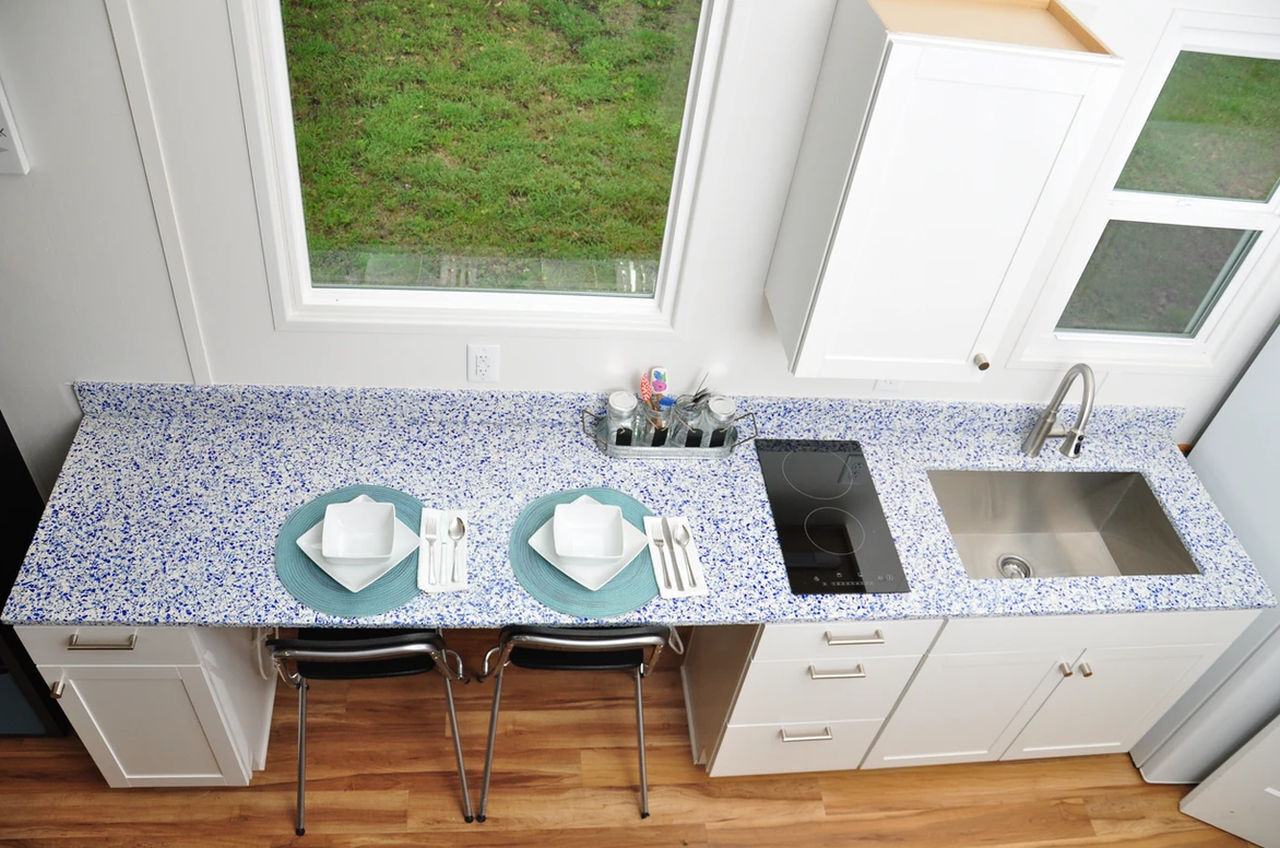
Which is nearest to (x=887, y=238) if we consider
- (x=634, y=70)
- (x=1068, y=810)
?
(x=634, y=70)

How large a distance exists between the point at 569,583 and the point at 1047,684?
1285 millimetres

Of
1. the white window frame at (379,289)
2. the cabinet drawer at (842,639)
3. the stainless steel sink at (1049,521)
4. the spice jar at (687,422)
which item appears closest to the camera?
the white window frame at (379,289)

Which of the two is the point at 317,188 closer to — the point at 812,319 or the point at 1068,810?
the point at 812,319

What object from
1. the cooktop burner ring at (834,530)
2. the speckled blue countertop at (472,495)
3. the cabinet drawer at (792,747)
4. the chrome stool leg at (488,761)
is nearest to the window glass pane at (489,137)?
the speckled blue countertop at (472,495)

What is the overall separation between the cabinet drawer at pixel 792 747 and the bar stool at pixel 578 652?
237 millimetres

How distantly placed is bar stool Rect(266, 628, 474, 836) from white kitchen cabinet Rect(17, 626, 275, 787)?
15 cm

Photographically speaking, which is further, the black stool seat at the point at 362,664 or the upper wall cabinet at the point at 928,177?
the black stool seat at the point at 362,664

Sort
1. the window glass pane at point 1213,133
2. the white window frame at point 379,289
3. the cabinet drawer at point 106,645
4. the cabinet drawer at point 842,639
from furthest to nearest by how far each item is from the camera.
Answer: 1. the cabinet drawer at point 842,639
2. the window glass pane at point 1213,133
3. the cabinet drawer at point 106,645
4. the white window frame at point 379,289

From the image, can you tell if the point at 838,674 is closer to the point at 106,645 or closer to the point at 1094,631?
the point at 1094,631

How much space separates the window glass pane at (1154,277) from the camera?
87.2 inches

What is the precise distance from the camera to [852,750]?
2.46 metres

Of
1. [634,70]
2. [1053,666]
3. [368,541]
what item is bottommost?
[1053,666]

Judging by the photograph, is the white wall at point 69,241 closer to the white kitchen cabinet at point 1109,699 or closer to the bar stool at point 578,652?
the bar stool at point 578,652

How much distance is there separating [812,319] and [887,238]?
0.22 metres
